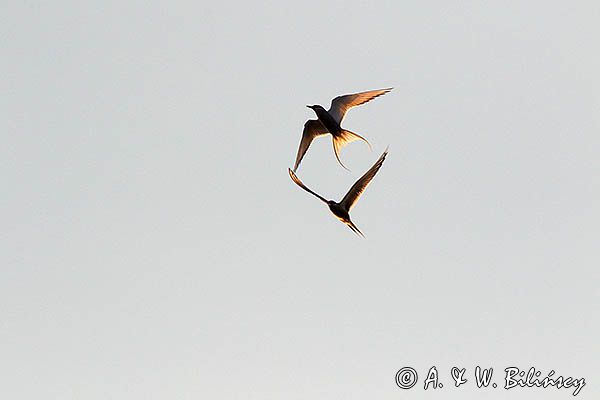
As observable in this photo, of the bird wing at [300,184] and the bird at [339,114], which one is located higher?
the bird at [339,114]

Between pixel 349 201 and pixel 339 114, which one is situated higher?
pixel 339 114

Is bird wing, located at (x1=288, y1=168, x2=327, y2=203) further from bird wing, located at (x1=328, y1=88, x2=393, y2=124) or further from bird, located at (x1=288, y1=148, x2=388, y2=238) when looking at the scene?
bird wing, located at (x1=328, y1=88, x2=393, y2=124)

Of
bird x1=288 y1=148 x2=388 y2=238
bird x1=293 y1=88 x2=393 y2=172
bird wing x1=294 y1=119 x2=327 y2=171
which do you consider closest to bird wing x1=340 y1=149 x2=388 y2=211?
bird x1=288 y1=148 x2=388 y2=238

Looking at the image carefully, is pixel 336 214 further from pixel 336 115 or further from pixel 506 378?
pixel 506 378

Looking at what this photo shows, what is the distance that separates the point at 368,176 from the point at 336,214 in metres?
1.60

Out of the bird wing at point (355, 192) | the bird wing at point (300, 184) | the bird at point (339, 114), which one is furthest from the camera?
the bird at point (339, 114)

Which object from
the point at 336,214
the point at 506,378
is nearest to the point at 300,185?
the point at 336,214

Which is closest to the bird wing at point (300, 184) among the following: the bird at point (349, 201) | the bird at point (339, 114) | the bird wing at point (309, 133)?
the bird at point (349, 201)

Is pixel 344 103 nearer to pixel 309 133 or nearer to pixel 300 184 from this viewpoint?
pixel 309 133

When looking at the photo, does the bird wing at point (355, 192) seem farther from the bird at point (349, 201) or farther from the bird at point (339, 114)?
the bird at point (339, 114)

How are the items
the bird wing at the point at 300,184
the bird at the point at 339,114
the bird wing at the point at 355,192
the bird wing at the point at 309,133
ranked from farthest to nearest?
the bird wing at the point at 309,133
the bird at the point at 339,114
the bird wing at the point at 355,192
the bird wing at the point at 300,184

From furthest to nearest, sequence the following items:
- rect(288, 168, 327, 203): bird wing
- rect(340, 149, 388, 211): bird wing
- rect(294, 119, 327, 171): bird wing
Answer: rect(294, 119, 327, 171): bird wing, rect(340, 149, 388, 211): bird wing, rect(288, 168, 327, 203): bird wing

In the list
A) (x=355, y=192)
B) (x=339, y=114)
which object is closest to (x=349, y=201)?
(x=355, y=192)

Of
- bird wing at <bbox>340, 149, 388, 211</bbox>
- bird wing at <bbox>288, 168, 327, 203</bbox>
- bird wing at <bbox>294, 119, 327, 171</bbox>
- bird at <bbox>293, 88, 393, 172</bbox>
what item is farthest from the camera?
bird wing at <bbox>294, 119, 327, 171</bbox>
